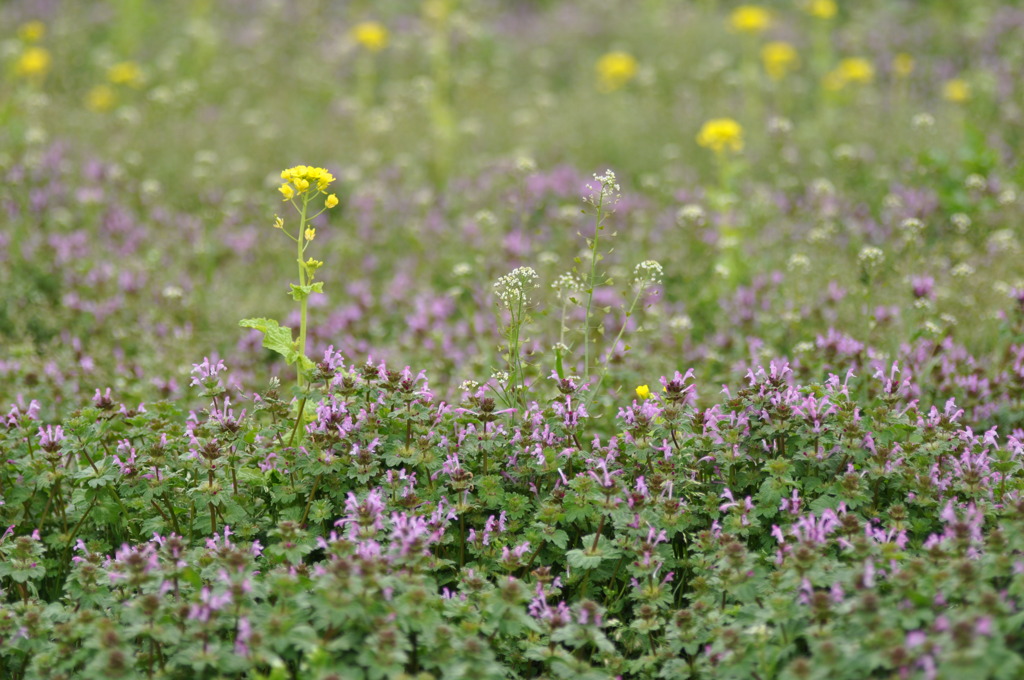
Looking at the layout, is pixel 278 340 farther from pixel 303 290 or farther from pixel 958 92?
pixel 958 92

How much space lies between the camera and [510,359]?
301cm

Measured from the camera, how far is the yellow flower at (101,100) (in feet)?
25.9

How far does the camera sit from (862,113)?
7.58 meters

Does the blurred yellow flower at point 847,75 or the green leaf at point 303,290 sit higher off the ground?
the blurred yellow flower at point 847,75

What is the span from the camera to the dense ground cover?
2236mm

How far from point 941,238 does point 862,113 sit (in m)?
2.13

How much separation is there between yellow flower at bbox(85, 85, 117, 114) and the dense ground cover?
65 millimetres

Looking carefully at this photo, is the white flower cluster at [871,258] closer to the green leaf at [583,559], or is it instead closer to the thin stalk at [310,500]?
the green leaf at [583,559]

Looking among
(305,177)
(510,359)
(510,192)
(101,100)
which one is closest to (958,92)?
(510,192)

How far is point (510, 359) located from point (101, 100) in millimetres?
6085

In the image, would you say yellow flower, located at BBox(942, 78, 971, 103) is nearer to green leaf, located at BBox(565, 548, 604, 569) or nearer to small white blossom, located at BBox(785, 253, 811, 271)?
small white blossom, located at BBox(785, 253, 811, 271)

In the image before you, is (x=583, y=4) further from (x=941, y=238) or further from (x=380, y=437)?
(x=380, y=437)

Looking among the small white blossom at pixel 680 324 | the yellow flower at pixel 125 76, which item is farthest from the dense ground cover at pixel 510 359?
the yellow flower at pixel 125 76

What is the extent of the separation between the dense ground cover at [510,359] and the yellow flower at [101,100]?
0.07 m
